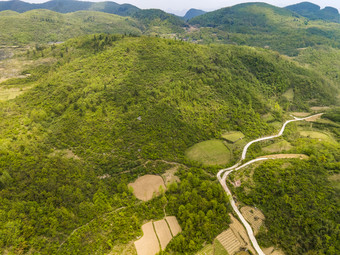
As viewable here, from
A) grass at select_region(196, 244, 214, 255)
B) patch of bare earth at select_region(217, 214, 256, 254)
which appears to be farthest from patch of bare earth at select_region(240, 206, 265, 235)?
grass at select_region(196, 244, 214, 255)

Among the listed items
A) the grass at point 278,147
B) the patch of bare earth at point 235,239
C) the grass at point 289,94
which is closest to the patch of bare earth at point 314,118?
the grass at point 289,94

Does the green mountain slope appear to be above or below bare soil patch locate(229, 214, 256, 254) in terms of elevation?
above

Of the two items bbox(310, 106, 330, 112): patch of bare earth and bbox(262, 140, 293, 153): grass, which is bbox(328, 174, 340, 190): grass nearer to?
bbox(262, 140, 293, 153): grass

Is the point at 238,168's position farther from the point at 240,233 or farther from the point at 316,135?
the point at 316,135

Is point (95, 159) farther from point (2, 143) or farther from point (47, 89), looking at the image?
point (47, 89)

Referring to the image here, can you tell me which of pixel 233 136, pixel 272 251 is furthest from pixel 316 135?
pixel 272 251

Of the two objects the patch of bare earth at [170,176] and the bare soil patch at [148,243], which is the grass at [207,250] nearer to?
the bare soil patch at [148,243]
